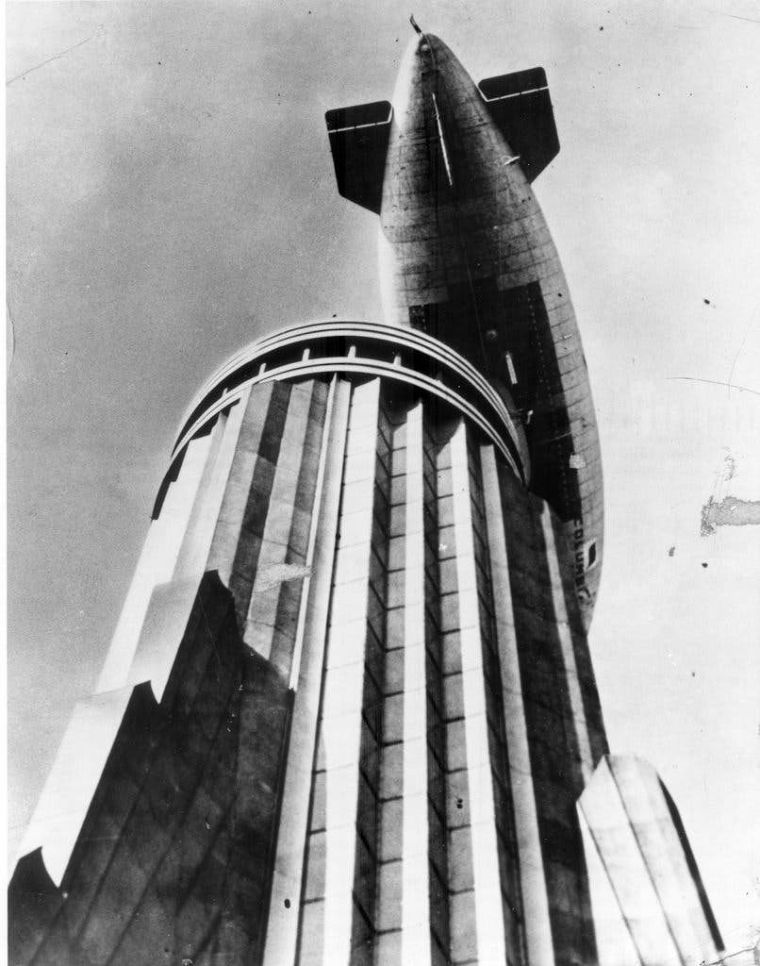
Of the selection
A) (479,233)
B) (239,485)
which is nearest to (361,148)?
(479,233)

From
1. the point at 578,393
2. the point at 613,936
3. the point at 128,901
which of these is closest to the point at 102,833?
the point at 128,901

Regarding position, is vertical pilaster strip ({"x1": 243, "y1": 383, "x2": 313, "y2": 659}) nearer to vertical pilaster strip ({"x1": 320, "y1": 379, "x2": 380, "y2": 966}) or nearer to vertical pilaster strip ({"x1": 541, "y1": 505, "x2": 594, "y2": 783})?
vertical pilaster strip ({"x1": 320, "y1": 379, "x2": 380, "y2": 966})

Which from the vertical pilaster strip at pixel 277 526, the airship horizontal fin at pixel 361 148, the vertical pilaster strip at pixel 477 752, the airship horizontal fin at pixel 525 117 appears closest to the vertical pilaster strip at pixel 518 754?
the vertical pilaster strip at pixel 477 752

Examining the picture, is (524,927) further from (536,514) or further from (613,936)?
(536,514)

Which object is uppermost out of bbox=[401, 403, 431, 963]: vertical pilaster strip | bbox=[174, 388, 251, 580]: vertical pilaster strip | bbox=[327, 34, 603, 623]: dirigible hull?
bbox=[327, 34, 603, 623]: dirigible hull

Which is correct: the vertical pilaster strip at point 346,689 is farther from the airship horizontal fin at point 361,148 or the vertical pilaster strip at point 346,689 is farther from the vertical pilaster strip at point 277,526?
the airship horizontal fin at point 361,148

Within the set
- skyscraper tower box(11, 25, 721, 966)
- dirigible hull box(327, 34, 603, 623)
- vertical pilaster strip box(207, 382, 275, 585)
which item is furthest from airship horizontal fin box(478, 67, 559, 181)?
vertical pilaster strip box(207, 382, 275, 585)
